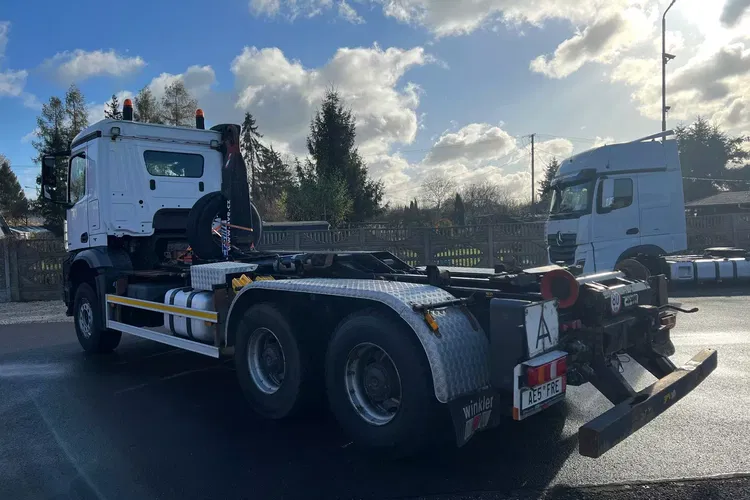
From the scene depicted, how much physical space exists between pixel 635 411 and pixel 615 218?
8485 mm

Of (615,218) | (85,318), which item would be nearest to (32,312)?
(85,318)

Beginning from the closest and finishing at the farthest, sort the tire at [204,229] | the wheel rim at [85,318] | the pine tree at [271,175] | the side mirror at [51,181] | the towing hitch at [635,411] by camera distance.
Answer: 1. the towing hitch at [635,411]
2. the tire at [204,229]
3. the side mirror at [51,181]
4. the wheel rim at [85,318]
5. the pine tree at [271,175]

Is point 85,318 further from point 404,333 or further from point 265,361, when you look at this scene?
point 404,333

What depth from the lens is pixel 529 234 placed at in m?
15.5

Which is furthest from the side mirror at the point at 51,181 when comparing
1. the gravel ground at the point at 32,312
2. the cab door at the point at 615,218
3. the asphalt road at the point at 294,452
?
the cab door at the point at 615,218

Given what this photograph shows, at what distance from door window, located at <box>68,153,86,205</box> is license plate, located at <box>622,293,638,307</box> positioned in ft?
23.5

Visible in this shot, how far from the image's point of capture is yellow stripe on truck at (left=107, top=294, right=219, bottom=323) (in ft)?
18.1

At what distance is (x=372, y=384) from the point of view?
3939 mm

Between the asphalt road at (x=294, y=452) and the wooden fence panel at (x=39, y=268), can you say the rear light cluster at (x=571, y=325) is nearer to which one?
the asphalt road at (x=294, y=452)

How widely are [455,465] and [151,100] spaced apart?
43.5 meters

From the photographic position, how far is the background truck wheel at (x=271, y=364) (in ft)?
14.6

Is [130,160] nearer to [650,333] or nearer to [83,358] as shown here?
[83,358]

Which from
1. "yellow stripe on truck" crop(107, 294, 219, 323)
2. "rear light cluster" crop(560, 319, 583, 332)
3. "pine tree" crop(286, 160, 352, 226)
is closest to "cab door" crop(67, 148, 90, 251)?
"yellow stripe on truck" crop(107, 294, 219, 323)

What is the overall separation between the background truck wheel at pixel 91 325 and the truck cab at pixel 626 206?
8.60m
